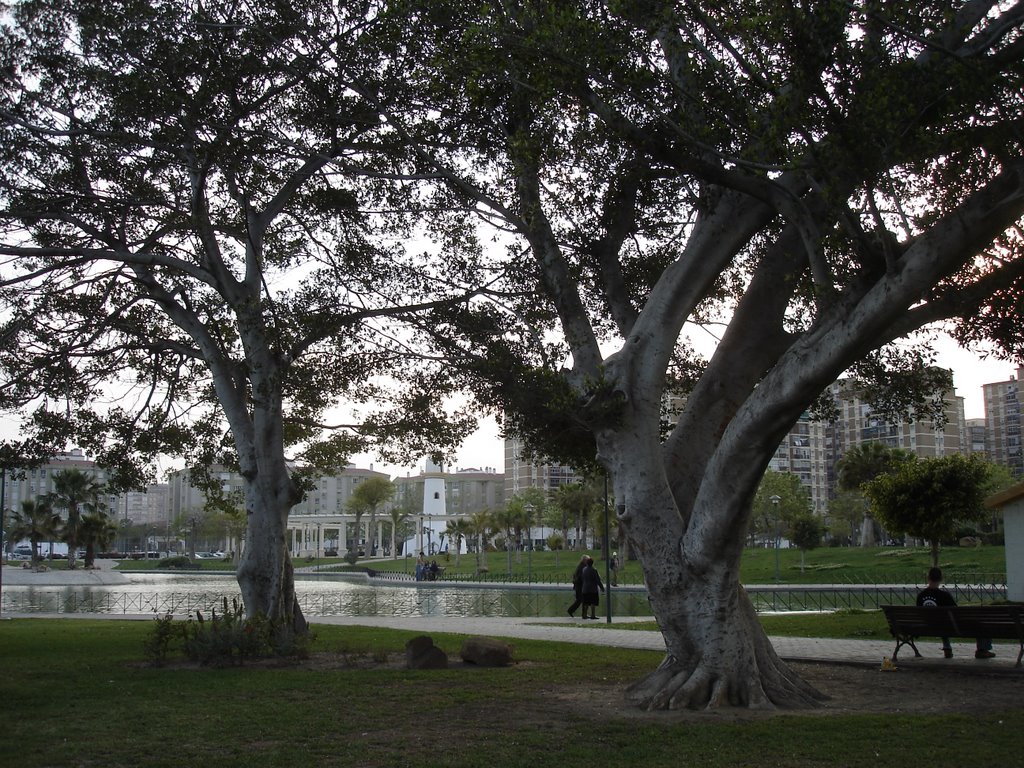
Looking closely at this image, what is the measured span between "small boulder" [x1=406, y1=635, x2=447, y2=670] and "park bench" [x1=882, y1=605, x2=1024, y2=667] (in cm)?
566

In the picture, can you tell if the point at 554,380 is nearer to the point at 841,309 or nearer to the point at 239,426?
the point at 841,309

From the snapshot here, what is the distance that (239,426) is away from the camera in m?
15.0

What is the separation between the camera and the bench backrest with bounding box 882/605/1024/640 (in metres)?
10.5

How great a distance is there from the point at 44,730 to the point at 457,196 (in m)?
8.33

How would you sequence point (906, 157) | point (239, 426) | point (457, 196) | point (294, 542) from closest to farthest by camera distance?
point (906, 157) → point (457, 196) → point (239, 426) → point (294, 542)

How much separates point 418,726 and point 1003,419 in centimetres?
15851

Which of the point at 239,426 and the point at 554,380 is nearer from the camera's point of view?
the point at 554,380

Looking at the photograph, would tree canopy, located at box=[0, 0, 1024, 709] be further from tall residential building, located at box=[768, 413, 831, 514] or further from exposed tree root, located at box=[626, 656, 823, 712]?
tall residential building, located at box=[768, 413, 831, 514]

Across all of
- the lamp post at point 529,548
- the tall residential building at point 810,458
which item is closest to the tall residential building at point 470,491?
the tall residential building at point 810,458

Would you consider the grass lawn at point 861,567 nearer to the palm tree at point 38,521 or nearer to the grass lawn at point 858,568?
the grass lawn at point 858,568

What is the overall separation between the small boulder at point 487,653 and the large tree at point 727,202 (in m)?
2.92

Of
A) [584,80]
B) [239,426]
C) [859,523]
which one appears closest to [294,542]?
[859,523]

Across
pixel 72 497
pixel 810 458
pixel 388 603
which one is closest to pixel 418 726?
pixel 388 603

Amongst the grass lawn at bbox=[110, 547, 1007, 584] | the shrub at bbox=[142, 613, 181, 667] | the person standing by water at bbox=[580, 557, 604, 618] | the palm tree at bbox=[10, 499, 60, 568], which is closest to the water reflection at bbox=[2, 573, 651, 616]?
the person standing by water at bbox=[580, 557, 604, 618]
